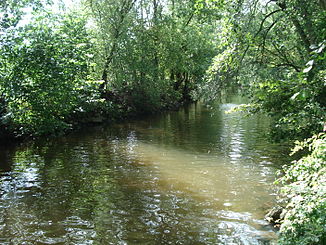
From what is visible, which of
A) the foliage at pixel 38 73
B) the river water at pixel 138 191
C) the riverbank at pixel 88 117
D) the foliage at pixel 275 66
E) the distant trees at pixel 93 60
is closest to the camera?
the river water at pixel 138 191

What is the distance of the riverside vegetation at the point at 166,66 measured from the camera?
16.1 feet

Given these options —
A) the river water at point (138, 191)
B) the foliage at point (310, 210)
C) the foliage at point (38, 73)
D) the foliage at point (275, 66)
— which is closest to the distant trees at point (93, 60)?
the foliage at point (38, 73)

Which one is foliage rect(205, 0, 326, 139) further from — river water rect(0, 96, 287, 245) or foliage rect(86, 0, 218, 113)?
foliage rect(86, 0, 218, 113)

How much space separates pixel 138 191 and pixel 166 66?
2429 centimetres

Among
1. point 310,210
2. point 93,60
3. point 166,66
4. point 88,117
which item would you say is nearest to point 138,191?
point 310,210

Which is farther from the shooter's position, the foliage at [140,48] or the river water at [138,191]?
the foliage at [140,48]

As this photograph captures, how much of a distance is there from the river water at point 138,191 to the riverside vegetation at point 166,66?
139cm

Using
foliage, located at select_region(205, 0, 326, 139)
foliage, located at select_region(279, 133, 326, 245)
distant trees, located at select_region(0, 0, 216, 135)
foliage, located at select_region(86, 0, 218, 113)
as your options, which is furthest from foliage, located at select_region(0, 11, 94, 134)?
foliage, located at select_region(279, 133, 326, 245)

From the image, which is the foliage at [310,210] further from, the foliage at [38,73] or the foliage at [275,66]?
the foliage at [38,73]

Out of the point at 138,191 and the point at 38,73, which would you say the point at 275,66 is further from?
the point at 38,73

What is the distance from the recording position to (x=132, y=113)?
2800cm

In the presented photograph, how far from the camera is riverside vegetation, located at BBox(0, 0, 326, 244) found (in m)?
4.91

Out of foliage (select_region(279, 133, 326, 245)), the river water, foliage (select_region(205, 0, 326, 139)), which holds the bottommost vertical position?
the river water

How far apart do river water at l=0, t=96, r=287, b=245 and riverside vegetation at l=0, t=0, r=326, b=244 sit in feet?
4.56
